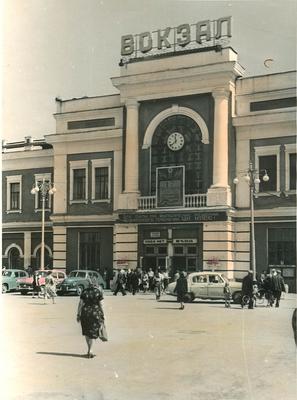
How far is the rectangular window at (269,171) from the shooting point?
18.6 m

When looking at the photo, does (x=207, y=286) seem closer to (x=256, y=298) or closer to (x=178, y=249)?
(x=178, y=249)

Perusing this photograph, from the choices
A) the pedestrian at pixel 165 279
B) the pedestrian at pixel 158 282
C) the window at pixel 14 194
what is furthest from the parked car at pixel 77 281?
the pedestrian at pixel 165 279

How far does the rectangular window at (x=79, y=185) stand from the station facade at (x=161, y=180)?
5cm

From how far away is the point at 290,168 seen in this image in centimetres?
1662

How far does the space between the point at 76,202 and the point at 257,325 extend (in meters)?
7.30

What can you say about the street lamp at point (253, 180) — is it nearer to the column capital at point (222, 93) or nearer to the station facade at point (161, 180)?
the station facade at point (161, 180)

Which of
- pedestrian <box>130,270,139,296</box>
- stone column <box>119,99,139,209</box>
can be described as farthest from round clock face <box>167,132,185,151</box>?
pedestrian <box>130,270,139,296</box>

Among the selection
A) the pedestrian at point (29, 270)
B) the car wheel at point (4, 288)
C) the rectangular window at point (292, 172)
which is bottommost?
the car wheel at point (4, 288)

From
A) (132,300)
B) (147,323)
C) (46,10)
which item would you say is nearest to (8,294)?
A: (132,300)

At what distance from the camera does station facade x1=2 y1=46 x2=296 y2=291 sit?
63.7 feet

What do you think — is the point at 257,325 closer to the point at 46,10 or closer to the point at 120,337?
the point at 120,337

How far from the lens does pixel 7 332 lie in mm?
13164

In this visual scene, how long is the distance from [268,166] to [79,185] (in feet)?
20.0

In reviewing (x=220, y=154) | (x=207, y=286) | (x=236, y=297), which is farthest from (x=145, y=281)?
(x=220, y=154)
